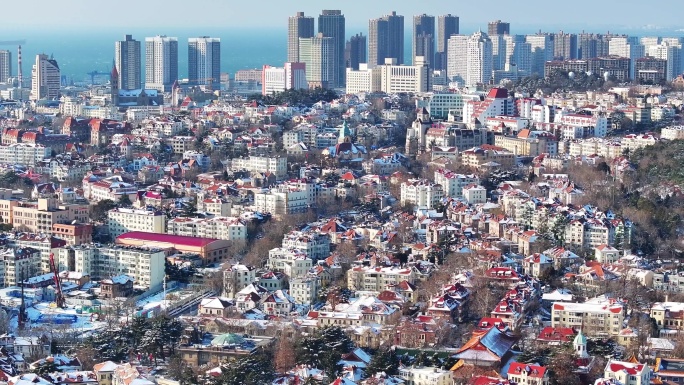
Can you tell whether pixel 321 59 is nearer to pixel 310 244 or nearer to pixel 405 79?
pixel 405 79

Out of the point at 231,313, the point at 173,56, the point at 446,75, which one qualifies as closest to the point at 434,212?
the point at 231,313

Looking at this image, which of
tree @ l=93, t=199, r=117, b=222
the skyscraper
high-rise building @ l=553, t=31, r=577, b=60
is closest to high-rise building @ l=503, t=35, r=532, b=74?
high-rise building @ l=553, t=31, r=577, b=60

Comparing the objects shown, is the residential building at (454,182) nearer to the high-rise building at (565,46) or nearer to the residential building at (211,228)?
the residential building at (211,228)

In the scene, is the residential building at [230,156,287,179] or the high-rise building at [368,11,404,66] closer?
the residential building at [230,156,287,179]

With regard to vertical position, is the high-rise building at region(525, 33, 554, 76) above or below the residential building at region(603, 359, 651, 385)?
above

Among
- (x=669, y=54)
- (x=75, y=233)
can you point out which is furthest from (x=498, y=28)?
(x=75, y=233)

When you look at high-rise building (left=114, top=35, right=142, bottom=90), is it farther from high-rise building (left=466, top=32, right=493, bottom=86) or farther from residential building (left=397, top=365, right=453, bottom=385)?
residential building (left=397, top=365, right=453, bottom=385)
